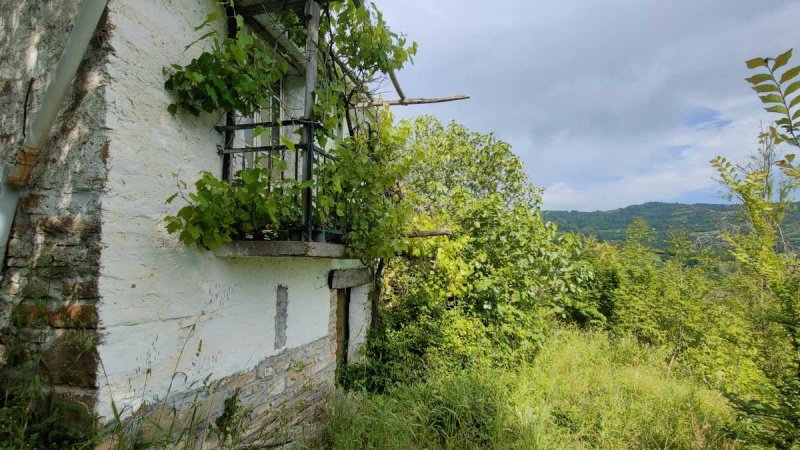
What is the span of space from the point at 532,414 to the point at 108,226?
182 inches

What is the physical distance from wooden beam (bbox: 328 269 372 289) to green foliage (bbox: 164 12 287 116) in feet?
8.46

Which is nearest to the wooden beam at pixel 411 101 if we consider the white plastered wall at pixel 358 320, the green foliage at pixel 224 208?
the green foliage at pixel 224 208

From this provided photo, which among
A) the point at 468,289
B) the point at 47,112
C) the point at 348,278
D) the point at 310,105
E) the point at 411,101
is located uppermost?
the point at 411,101

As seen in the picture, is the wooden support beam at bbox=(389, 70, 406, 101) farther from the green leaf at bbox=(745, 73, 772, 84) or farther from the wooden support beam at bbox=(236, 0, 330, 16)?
the green leaf at bbox=(745, 73, 772, 84)

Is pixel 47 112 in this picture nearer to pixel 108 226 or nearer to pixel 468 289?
pixel 108 226

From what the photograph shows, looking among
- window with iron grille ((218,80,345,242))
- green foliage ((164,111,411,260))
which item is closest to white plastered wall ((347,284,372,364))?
green foliage ((164,111,411,260))

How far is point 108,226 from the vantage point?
233 centimetres

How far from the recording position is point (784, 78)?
1.06 m

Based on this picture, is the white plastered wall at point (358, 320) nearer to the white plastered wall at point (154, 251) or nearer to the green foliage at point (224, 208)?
the white plastered wall at point (154, 251)

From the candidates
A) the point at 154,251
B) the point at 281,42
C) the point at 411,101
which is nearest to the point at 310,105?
the point at 281,42

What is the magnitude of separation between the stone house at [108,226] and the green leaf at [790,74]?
9.06 feet

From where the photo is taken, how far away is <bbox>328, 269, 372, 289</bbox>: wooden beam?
5.11 m

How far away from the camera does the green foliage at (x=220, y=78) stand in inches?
109

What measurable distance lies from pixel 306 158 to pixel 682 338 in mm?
8095
